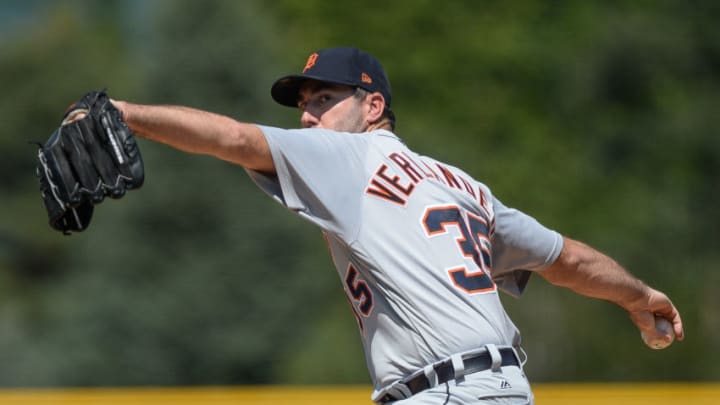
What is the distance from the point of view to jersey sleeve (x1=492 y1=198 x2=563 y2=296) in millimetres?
4305

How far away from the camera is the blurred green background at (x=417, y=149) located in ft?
55.8

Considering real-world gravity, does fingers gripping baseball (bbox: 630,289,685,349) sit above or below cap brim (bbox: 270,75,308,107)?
below

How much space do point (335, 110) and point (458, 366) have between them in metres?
0.99

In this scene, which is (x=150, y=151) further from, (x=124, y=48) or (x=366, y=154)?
(x=124, y=48)

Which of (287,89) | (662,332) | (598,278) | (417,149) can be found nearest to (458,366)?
(598,278)

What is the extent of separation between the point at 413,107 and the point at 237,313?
9709 millimetres

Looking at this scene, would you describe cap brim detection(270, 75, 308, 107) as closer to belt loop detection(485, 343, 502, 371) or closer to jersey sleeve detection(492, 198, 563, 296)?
jersey sleeve detection(492, 198, 563, 296)

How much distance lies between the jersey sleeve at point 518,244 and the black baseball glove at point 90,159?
4.80 feet

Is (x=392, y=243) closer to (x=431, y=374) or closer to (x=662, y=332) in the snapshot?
(x=431, y=374)

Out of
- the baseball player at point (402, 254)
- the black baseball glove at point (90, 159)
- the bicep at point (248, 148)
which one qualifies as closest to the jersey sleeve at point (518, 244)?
the baseball player at point (402, 254)

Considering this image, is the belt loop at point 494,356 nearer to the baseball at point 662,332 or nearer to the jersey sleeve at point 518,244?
the jersey sleeve at point 518,244

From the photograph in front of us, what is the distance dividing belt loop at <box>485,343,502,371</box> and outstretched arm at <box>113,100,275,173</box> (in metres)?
0.97

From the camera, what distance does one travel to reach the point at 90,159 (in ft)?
11.0

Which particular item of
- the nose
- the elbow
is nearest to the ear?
the nose
